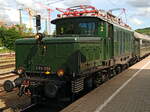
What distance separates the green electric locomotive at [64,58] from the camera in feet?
24.5

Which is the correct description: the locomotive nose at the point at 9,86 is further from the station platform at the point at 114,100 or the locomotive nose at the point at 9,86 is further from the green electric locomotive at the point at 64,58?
the station platform at the point at 114,100

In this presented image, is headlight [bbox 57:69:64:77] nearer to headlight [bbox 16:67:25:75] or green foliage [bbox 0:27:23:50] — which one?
headlight [bbox 16:67:25:75]

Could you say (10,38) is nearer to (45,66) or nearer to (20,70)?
(20,70)

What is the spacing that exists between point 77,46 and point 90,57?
119 cm

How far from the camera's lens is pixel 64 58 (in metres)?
7.65

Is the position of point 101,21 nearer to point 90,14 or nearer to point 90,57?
point 90,14

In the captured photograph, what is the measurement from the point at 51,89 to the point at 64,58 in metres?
1.11

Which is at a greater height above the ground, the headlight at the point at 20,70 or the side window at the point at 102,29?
the side window at the point at 102,29

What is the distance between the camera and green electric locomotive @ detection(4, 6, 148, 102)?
7.48 metres

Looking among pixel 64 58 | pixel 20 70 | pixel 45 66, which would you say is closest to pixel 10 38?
pixel 20 70

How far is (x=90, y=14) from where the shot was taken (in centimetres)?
956

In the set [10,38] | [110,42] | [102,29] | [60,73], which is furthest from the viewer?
[10,38]

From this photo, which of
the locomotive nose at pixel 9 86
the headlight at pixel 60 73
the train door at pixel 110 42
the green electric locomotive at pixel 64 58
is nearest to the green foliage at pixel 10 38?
the train door at pixel 110 42

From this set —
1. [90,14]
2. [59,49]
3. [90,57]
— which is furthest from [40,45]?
[90,14]
